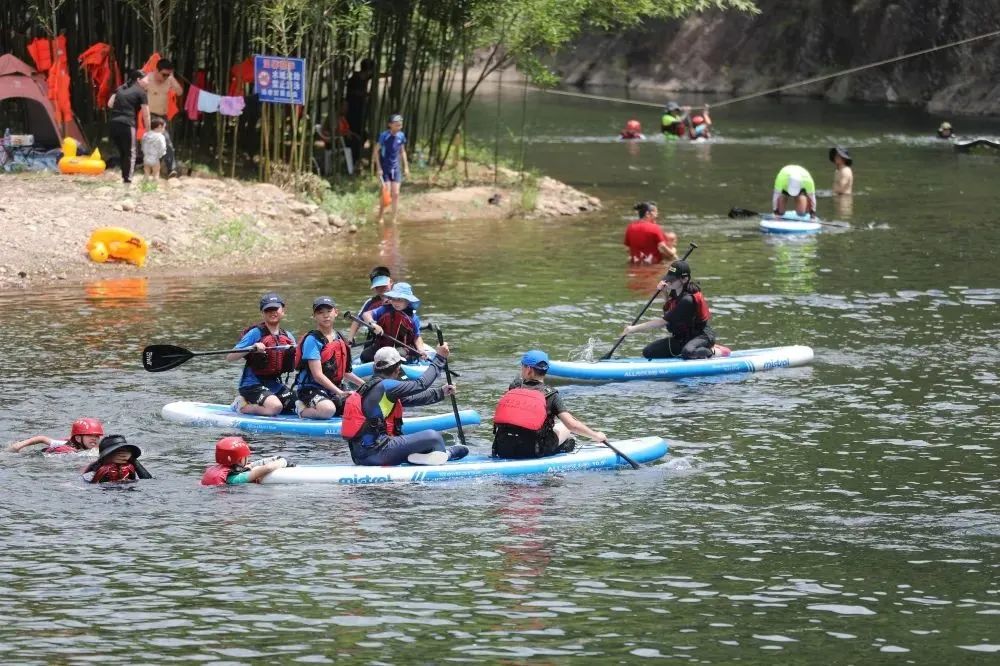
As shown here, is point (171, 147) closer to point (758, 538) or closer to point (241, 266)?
point (241, 266)

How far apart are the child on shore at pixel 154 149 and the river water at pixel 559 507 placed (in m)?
3.61

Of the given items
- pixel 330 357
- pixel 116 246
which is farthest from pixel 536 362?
pixel 116 246

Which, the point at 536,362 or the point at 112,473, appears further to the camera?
the point at 536,362

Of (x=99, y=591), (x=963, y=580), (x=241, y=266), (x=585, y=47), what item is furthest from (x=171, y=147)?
(x=585, y=47)

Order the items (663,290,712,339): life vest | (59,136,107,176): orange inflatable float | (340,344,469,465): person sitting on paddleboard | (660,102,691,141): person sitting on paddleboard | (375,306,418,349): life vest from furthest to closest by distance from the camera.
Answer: (660,102,691,141): person sitting on paddleboard
(59,136,107,176): orange inflatable float
(663,290,712,339): life vest
(375,306,418,349): life vest
(340,344,469,465): person sitting on paddleboard

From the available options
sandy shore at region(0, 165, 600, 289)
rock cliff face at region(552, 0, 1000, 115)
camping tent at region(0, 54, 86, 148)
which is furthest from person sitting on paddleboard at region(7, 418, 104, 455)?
rock cliff face at region(552, 0, 1000, 115)

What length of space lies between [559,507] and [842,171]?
20705mm

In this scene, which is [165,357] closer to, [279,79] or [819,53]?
[279,79]

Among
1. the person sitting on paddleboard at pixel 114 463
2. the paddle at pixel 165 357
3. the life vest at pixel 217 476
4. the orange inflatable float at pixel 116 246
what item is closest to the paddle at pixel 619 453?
the life vest at pixel 217 476

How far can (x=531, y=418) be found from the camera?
13.4m

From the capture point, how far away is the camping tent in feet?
87.8

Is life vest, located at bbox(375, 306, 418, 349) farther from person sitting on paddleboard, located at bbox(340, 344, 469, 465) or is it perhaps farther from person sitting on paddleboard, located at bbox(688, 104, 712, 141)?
person sitting on paddleboard, located at bbox(688, 104, 712, 141)

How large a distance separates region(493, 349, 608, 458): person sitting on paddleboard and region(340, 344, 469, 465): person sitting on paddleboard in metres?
0.54

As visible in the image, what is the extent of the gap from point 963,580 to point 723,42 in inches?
2286
